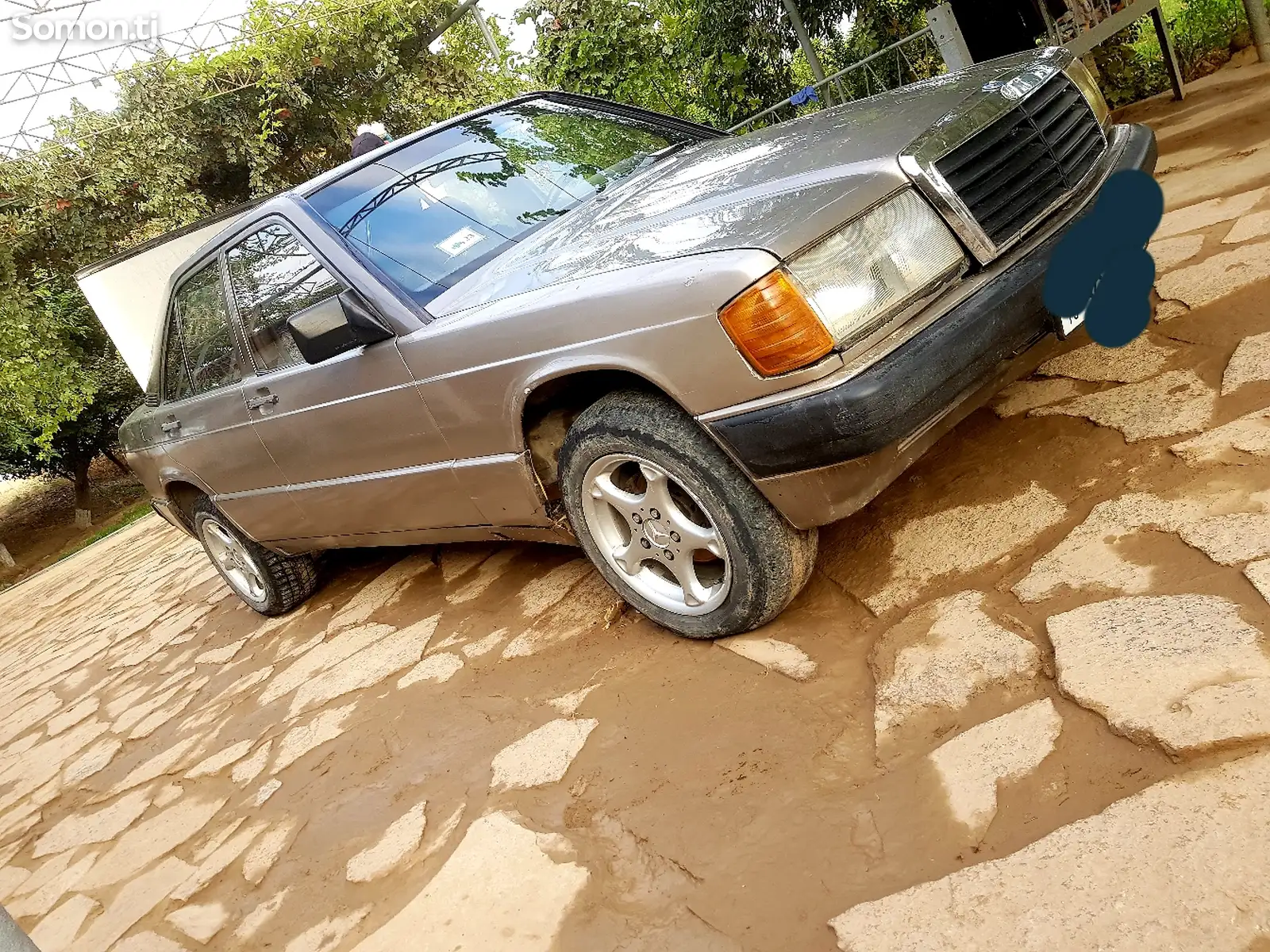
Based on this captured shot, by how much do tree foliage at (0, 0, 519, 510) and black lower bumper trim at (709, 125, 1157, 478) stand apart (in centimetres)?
1097

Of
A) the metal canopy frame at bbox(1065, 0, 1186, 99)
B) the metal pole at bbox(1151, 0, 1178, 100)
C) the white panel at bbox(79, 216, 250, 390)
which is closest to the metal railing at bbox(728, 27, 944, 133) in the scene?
the metal canopy frame at bbox(1065, 0, 1186, 99)

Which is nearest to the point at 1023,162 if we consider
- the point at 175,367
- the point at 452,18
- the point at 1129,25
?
the point at 175,367

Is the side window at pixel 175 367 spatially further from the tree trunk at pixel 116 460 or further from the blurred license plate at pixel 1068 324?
the tree trunk at pixel 116 460

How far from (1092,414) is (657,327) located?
4.61 feet

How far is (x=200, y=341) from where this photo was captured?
3814mm

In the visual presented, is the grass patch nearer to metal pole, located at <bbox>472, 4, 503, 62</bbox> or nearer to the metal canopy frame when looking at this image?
metal pole, located at <bbox>472, 4, 503, 62</bbox>

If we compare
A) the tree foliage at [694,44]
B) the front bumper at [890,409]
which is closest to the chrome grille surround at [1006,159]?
the front bumper at [890,409]

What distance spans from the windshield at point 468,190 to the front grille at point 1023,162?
1289 mm

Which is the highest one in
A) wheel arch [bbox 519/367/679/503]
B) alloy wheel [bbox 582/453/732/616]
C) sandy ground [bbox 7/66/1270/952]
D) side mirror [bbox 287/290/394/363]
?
side mirror [bbox 287/290/394/363]

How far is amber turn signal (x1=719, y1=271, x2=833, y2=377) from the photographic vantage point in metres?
1.87

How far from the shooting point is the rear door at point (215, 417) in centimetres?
361

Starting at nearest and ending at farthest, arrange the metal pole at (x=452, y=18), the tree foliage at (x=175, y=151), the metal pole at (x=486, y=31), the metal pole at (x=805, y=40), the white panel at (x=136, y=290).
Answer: the metal pole at (x=805, y=40) → the white panel at (x=136, y=290) → the metal pole at (x=486, y=31) → the tree foliage at (x=175, y=151) → the metal pole at (x=452, y=18)

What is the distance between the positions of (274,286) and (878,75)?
17.3 feet

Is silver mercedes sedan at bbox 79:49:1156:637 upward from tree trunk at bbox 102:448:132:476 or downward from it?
downward
